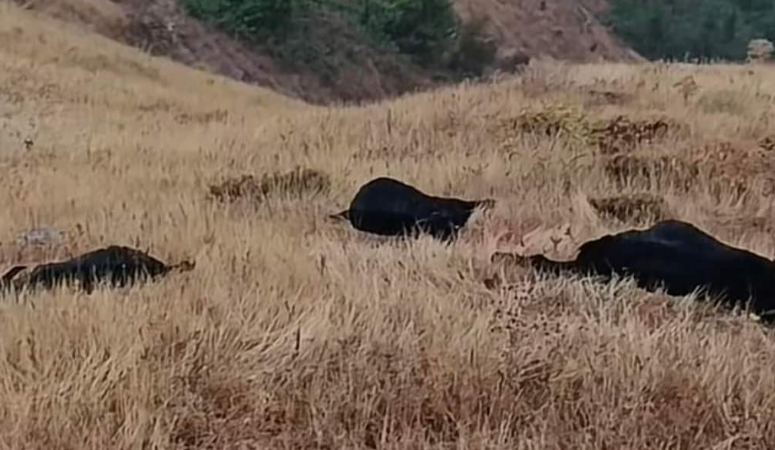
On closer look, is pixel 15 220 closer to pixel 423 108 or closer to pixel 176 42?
pixel 423 108

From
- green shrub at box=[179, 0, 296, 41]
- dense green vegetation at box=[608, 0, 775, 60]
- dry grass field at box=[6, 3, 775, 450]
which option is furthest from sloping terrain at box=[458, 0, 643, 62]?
dry grass field at box=[6, 3, 775, 450]

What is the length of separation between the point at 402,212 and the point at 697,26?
3751 cm

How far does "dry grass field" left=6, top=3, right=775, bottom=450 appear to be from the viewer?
2.21 metres

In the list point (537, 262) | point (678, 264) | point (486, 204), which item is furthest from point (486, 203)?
point (678, 264)

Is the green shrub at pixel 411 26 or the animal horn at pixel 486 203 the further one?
the green shrub at pixel 411 26

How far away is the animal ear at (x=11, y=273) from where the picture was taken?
10.4 ft

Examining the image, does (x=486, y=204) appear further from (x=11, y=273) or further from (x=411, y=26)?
(x=411, y=26)

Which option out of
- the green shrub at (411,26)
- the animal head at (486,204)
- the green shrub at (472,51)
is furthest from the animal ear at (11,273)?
the green shrub at (472,51)

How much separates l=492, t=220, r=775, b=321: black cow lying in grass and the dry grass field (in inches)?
4.4

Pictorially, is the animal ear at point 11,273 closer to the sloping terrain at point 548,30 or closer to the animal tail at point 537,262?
the animal tail at point 537,262

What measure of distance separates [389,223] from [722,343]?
173 centimetres

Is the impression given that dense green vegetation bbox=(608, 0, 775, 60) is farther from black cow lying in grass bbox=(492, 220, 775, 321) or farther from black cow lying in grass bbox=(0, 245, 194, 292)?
black cow lying in grass bbox=(0, 245, 194, 292)

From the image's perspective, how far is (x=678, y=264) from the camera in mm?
3324

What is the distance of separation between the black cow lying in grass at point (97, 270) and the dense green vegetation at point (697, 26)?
36.8 metres
